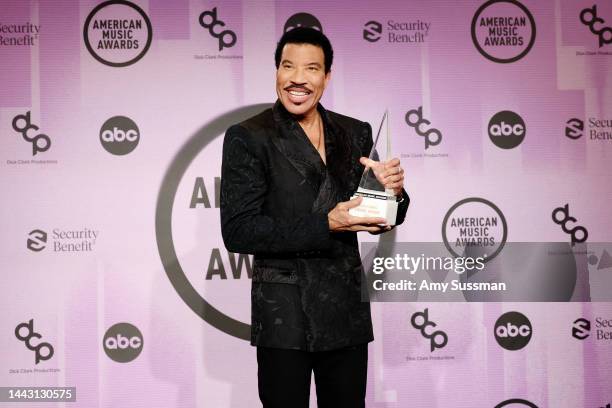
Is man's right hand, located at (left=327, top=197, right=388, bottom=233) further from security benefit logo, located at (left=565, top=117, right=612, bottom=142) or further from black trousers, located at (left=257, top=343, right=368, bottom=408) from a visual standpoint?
security benefit logo, located at (left=565, top=117, right=612, bottom=142)

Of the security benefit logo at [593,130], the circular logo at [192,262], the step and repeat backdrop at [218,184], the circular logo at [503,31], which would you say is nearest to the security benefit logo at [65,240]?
the step and repeat backdrop at [218,184]

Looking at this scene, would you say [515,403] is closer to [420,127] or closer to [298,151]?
[420,127]

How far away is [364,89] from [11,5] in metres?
1.55

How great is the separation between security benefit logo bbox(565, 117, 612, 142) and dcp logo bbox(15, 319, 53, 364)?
2.37 m

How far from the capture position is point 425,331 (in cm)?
300

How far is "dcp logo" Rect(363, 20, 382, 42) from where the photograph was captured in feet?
9.96

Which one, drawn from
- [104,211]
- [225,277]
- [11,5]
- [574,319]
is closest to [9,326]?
[104,211]

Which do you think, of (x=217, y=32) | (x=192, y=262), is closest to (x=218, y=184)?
(x=192, y=262)

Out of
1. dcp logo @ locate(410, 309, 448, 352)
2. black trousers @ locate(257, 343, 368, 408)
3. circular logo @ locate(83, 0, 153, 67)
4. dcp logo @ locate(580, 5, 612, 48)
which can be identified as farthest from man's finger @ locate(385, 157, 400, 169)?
dcp logo @ locate(580, 5, 612, 48)

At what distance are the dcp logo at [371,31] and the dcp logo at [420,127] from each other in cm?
35

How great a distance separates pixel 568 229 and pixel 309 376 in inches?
67.2

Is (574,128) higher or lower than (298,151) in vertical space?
higher

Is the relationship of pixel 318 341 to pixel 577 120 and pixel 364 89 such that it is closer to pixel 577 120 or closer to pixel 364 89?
pixel 364 89

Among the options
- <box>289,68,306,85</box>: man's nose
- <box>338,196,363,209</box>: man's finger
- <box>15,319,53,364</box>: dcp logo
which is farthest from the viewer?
<box>15,319,53,364</box>: dcp logo
